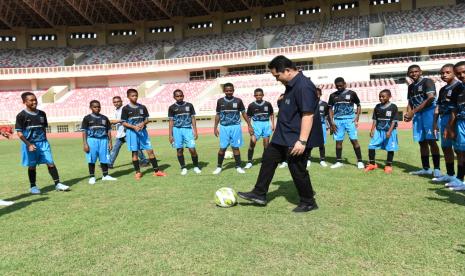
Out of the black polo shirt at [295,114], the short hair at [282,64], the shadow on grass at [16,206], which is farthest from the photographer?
the shadow on grass at [16,206]

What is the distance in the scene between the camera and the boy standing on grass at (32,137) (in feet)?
23.7

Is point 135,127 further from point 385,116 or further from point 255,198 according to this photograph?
point 385,116

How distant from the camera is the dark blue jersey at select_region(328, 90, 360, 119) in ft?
29.0

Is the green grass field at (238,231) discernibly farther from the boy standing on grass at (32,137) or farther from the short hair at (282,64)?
the short hair at (282,64)

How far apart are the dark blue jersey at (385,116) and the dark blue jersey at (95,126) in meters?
6.82

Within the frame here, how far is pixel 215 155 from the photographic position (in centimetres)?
1266

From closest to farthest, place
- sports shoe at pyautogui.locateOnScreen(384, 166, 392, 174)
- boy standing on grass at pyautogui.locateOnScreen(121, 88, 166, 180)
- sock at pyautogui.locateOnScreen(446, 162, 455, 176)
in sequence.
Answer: sock at pyautogui.locateOnScreen(446, 162, 455, 176) → sports shoe at pyautogui.locateOnScreen(384, 166, 392, 174) → boy standing on grass at pyautogui.locateOnScreen(121, 88, 166, 180)

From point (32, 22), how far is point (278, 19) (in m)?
32.6

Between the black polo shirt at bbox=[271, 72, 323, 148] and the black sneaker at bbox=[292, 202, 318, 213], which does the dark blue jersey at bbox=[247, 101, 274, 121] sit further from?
the black sneaker at bbox=[292, 202, 318, 213]

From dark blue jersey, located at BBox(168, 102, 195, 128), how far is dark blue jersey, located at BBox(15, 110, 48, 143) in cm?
294

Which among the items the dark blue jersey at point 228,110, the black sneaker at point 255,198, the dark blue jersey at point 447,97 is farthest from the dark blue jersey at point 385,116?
the black sneaker at point 255,198

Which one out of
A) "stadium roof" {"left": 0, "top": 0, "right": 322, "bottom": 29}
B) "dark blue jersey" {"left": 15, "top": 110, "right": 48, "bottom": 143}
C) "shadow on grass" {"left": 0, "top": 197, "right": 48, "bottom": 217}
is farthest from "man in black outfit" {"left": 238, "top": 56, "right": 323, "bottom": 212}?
"stadium roof" {"left": 0, "top": 0, "right": 322, "bottom": 29}

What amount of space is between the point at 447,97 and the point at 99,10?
4553 centimetres

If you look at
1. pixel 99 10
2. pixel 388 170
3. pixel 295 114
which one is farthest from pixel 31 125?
pixel 99 10
